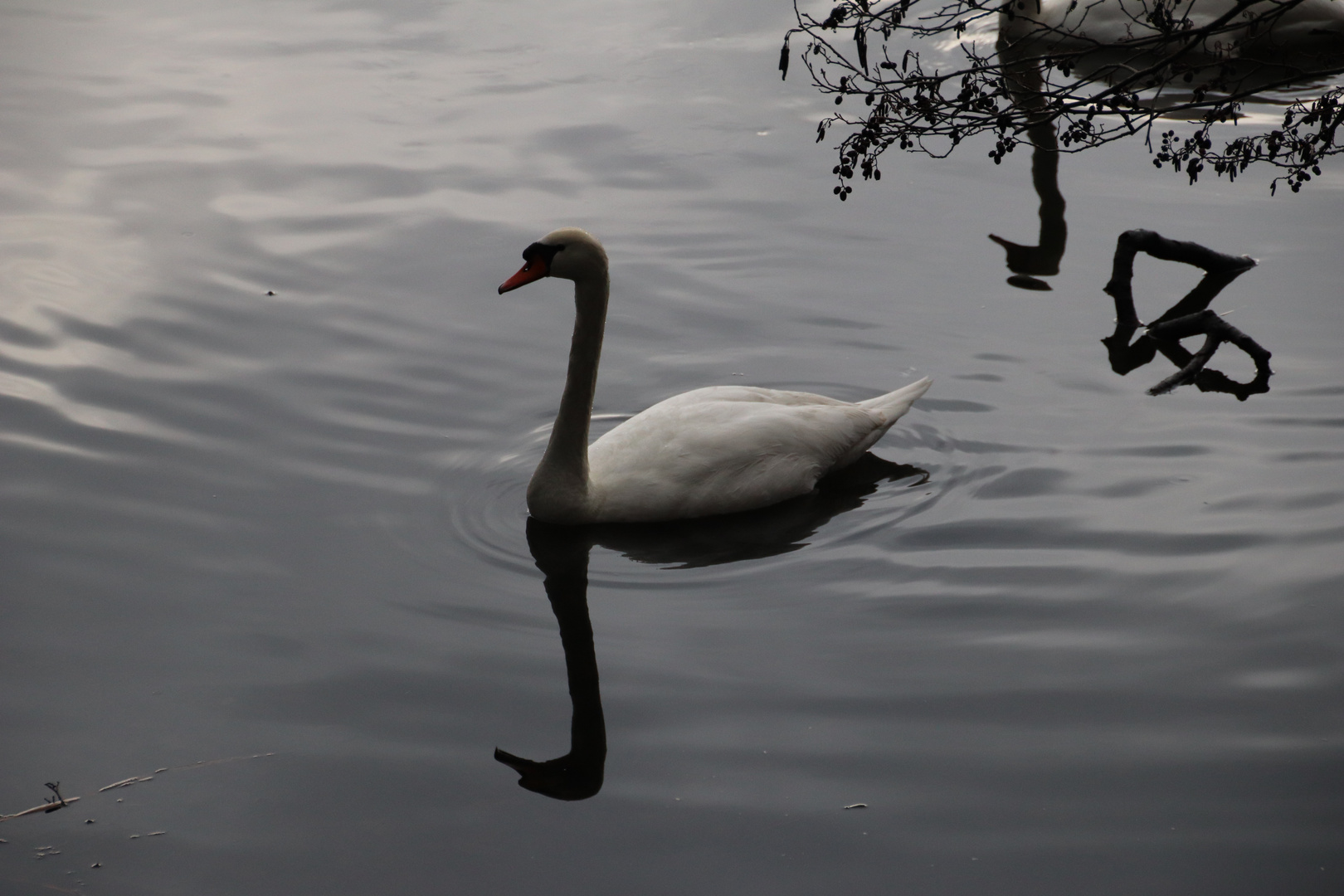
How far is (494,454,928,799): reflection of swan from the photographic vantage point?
18.5 ft

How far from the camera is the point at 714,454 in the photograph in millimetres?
6988

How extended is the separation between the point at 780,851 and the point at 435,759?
51.3 inches

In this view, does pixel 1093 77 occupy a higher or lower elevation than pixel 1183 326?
higher

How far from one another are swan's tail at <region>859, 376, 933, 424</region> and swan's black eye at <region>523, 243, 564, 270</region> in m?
1.95

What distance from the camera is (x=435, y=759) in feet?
17.1

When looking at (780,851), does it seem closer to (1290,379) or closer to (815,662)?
(815,662)

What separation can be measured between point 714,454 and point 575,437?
677mm

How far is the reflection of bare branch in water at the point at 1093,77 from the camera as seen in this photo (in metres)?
6.19

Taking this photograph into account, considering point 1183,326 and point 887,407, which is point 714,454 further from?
point 1183,326

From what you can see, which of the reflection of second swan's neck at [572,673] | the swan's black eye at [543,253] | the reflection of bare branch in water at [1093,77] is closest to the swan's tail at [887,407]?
the reflection of bare branch in water at [1093,77]

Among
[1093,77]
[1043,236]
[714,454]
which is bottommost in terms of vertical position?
[714,454]

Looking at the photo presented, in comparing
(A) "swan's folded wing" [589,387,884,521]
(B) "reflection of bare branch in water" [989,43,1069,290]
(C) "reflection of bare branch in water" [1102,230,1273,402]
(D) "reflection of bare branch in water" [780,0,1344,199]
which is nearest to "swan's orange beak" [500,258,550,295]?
(A) "swan's folded wing" [589,387,884,521]

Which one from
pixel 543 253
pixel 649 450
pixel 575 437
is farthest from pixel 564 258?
pixel 649 450

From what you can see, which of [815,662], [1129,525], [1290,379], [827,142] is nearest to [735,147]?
[827,142]
